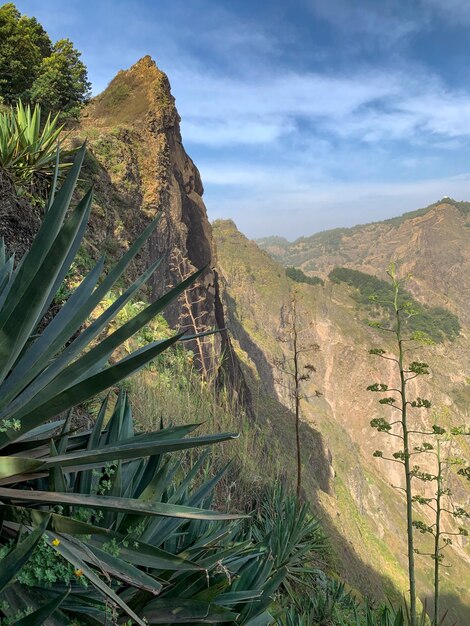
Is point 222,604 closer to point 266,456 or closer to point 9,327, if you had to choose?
point 9,327

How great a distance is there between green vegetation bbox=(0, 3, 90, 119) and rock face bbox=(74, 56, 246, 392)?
129cm

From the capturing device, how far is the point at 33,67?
15.5 m

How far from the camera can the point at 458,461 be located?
14.9ft

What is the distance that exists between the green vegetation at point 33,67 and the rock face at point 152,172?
1.29m

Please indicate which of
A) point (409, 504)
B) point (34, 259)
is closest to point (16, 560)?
point (34, 259)

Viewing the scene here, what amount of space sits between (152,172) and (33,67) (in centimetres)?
511

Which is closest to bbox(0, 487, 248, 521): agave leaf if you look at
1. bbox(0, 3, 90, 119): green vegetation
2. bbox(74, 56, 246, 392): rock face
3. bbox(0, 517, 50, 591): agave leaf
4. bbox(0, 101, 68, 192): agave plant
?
bbox(0, 517, 50, 591): agave leaf

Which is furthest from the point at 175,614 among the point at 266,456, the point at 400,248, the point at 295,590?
the point at 400,248

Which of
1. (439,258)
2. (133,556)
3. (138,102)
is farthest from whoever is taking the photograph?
(439,258)

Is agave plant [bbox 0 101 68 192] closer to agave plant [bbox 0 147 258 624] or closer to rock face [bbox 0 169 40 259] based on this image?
rock face [bbox 0 169 40 259]

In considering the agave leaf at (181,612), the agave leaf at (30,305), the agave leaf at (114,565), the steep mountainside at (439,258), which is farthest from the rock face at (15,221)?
the steep mountainside at (439,258)

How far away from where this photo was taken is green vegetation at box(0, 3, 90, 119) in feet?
48.4

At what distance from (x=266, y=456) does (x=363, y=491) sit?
52227 mm

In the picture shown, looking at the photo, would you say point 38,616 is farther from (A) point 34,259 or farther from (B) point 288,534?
(B) point 288,534
